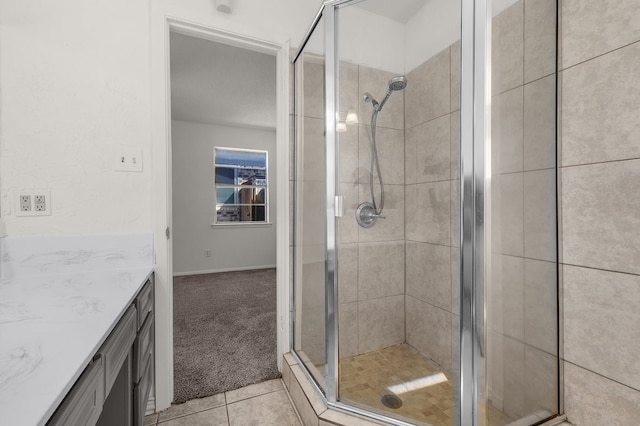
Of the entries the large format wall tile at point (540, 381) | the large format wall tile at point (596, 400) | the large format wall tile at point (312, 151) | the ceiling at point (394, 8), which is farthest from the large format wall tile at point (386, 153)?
the large format wall tile at point (596, 400)

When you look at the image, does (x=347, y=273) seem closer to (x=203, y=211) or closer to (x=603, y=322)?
(x=603, y=322)

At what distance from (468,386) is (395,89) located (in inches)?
53.7

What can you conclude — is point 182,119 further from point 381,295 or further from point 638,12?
point 638,12

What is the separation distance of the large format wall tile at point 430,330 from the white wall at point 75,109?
60.0 inches

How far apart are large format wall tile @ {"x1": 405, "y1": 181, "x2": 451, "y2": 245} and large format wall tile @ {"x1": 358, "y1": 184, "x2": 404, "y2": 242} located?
4 cm

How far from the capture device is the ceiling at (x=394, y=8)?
1392mm

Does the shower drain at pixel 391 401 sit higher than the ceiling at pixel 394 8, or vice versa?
the ceiling at pixel 394 8

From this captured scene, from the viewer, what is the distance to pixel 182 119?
14.7 ft

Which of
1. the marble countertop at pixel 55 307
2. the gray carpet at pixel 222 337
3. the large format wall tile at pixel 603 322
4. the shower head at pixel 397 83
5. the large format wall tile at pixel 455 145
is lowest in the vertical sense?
the gray carpet at pixel 222 337

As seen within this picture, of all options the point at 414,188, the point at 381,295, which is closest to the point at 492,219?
the point at 414,188

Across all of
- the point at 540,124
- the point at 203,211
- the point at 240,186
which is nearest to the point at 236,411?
the point at 540,124

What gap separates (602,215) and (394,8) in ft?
4.32

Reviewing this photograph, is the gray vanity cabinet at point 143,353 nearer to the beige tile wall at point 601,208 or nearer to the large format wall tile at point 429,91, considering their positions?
the large format wall tile at point 429,91

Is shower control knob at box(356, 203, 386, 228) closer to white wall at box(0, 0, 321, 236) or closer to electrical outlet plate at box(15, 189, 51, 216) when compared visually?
white wall at box(0, 0, 321, 236)
